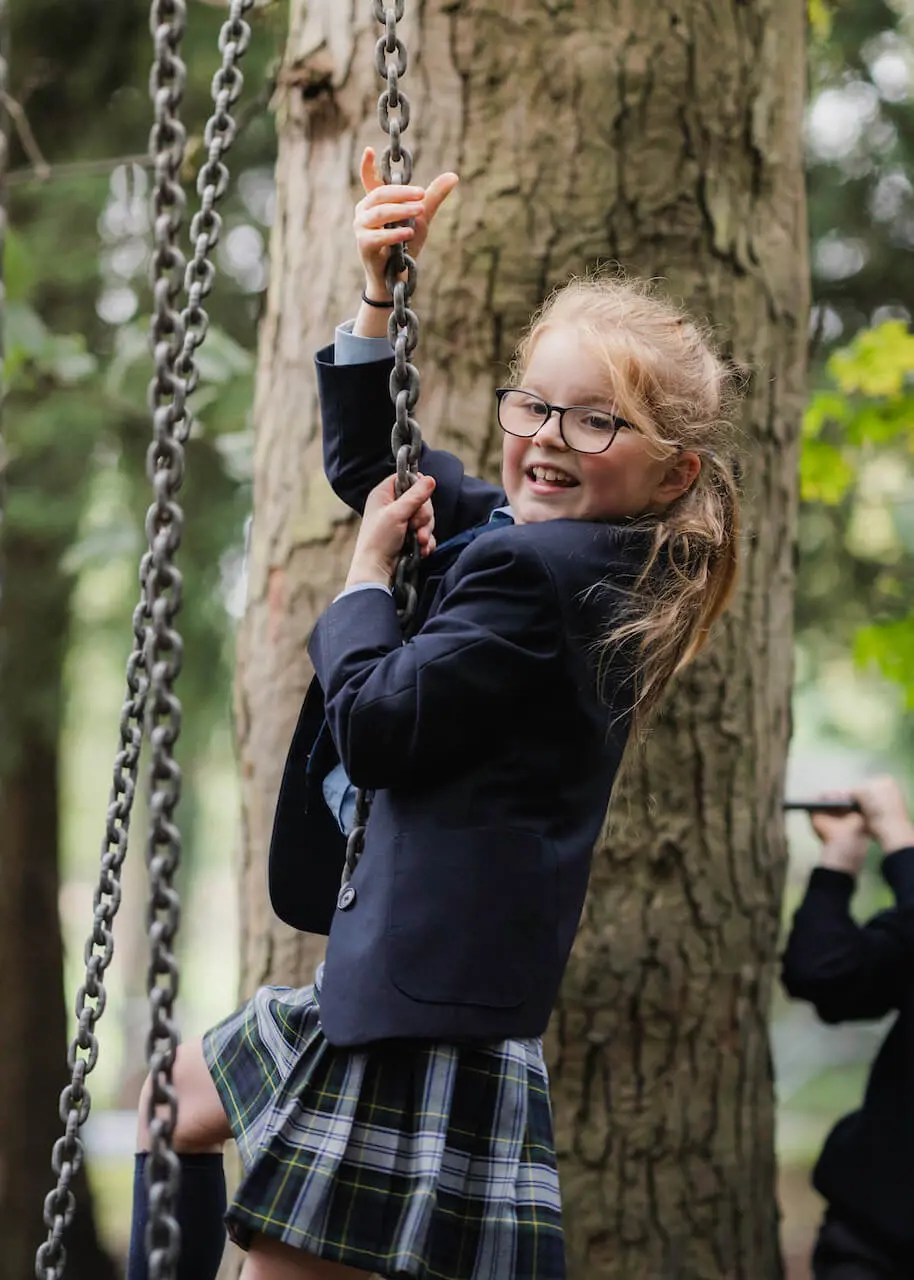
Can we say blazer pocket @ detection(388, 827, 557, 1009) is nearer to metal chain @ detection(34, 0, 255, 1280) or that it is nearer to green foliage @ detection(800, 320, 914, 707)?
metal chain @ detection(34, 0, 255, 1280)

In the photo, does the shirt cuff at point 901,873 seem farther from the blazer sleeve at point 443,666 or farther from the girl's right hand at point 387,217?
the girl's right hand at point 387,217

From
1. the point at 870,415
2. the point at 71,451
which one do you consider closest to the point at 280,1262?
the point at 870,415

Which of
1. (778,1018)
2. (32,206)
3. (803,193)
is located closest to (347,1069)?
(803,193)

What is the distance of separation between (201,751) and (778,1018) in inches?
423

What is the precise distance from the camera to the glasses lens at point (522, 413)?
200cm

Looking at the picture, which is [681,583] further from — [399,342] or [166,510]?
[166,510]

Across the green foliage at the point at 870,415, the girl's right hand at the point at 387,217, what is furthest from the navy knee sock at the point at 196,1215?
the green foliage at the point at 870,415

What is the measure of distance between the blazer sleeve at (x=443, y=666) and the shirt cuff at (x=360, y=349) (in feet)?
1.31

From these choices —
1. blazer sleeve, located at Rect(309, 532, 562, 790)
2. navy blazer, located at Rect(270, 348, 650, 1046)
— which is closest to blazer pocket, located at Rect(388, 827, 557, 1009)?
navy blazer, located at Rect(270, 348, 650, 1046)

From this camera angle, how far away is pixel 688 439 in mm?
2064

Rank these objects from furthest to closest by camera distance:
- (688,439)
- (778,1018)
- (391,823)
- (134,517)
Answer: (778,1018)
(134,517)
(688,439)
(391,823)

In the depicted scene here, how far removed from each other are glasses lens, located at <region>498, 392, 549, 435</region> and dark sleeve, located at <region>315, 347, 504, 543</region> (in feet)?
0.65

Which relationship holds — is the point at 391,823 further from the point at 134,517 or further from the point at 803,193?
the point at 134,517

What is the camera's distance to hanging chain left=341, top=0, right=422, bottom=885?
6.14 feet
